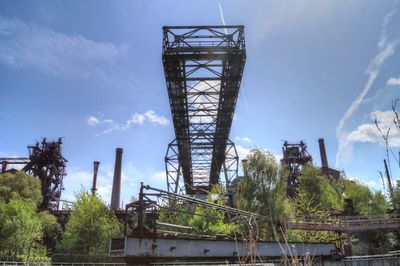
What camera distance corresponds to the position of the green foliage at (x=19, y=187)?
42.3 meters

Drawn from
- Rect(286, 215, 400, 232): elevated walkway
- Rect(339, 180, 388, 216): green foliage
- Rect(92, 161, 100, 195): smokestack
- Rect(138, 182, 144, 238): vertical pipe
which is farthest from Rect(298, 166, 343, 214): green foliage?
Rect(138, 182, 144, 238): vertical pipe

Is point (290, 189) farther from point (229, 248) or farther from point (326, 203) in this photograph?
point (229, 248)

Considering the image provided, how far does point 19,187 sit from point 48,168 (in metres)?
12.0

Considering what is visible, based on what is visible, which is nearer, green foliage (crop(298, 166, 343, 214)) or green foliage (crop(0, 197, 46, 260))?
green foliage (crop(0, 197, 46, 260))

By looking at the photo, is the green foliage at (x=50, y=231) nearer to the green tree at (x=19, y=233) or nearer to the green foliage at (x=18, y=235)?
the green tree at (x=19, y=233)

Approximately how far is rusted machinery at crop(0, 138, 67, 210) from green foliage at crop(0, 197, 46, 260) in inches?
842

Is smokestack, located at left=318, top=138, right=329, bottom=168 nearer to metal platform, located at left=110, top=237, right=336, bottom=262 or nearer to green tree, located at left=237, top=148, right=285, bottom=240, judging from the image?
green tree, located at left=237, top=148, right=285, bottom=240

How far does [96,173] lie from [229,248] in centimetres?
4557

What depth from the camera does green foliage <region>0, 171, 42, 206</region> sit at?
42.3 m

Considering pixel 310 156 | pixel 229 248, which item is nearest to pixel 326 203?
pixel 310 156

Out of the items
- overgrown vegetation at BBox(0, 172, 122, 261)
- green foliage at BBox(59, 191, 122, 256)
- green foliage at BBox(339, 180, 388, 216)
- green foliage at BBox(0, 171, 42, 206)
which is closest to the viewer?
overgrown vegetation at BBox(0, 172, 122, 261)

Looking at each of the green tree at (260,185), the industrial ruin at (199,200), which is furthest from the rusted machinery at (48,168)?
the green tree at (260,185)

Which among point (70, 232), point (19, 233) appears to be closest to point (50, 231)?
point (70, 232)

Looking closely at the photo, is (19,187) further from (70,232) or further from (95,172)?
(70,232)
